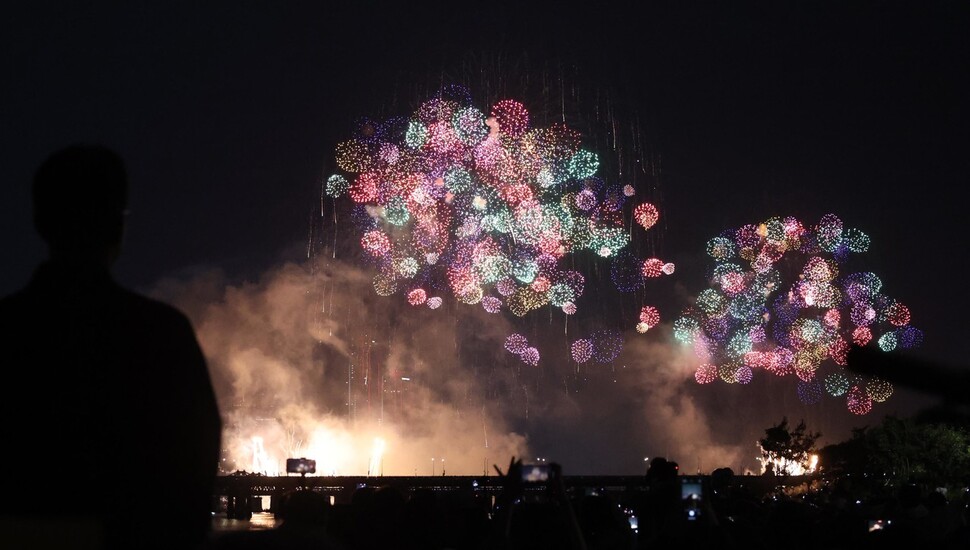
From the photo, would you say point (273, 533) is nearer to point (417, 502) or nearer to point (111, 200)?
point (111, 200)

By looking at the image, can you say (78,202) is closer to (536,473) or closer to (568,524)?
(568,524)

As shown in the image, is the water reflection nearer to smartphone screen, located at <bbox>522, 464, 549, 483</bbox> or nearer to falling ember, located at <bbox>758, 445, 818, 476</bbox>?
smartphone screen, located at <bbox>522, 464, 549, 483</bbox>

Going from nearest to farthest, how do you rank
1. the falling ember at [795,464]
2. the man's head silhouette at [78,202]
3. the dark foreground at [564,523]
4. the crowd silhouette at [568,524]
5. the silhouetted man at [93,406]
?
the silhouetted man at [93,406]
the man's head silhouette at [78,202]
the dark foreground at [564,523]
the crowd silhouette at [568,524]
the falling ember at [795,464]

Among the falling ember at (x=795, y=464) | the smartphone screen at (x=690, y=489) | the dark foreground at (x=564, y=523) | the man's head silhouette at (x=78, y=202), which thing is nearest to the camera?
the man's head silhouette at (x=78, y=202)

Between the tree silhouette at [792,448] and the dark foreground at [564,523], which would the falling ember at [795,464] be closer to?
the tree silhouette at [792,448]

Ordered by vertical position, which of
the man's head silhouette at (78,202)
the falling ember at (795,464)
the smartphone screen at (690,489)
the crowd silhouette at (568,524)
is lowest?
the crowd silhouette at (568,524)

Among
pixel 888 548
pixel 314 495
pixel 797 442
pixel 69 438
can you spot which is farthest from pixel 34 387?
pixel 797 442

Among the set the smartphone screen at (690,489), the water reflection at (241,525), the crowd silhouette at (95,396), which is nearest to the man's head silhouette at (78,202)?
the crowd silhouette at (95,396)
